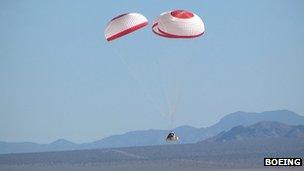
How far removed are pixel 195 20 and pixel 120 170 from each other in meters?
42.6

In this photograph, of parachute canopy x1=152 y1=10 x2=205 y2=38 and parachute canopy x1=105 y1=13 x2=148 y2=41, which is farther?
parachute canopy x1=152 y1=10 x2=205 y2=38

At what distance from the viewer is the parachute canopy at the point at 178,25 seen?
1470 inches

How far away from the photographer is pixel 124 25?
37250 millimetres

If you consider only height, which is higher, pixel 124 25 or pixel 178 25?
pixel 178 25

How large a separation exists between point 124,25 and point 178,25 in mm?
2794

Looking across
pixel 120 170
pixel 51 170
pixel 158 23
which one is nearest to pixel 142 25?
pixel 158 23

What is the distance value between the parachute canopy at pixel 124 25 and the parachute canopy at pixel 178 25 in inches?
35.7

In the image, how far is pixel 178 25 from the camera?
3734 centimetres

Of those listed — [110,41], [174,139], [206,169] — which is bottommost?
[174,139]

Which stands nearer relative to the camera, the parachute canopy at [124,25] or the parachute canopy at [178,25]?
the parachute canopy at [124,25]

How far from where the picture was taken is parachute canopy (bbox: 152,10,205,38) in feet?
123

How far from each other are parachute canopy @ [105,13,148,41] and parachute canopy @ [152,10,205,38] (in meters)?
0.91

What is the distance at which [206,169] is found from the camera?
236 feet

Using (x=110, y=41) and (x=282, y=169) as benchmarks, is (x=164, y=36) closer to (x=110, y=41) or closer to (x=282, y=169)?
(x=110, y=41)
